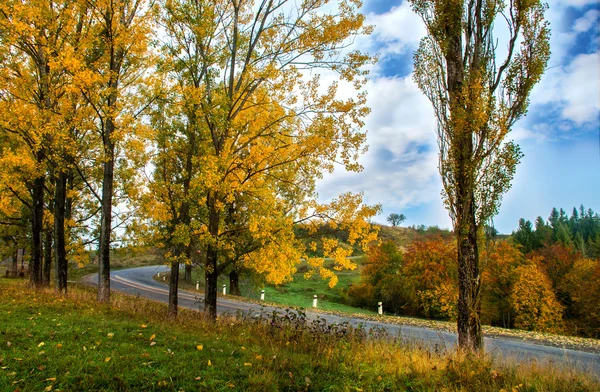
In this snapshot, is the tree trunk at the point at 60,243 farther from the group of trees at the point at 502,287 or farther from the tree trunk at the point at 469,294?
the group of trees at the point at 502,287

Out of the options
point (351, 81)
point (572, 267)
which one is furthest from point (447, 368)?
point (572, 267)

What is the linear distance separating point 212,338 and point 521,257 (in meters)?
44.1

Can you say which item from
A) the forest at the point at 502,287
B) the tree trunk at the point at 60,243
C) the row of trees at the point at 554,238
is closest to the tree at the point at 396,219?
the row of trees at the point at 554,238

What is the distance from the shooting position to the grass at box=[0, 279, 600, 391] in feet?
14.3

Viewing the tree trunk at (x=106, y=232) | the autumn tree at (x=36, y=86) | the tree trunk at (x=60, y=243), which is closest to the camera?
the autumn tree at (x=36, y=86)

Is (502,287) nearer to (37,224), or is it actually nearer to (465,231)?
(465,231)

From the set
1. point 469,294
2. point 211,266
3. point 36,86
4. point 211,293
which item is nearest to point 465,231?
point 469,294

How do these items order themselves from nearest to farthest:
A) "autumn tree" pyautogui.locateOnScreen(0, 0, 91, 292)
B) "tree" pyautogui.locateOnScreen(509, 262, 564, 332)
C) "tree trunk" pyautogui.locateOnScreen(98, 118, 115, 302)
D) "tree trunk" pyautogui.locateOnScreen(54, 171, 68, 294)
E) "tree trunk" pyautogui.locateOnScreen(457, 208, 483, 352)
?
"tree trunk" pyautogui.locateOnScreen(457, 208, 483, 352)
"autumn tree" pyautogui.locateOnScreen(0, 0, 91, 292)
"tree trunk" pyautogui.locateOnScreen(98, 118, 115, 302)
"tree trunk" pyautogui.locateOnScreen(54, 171, 68, 294)
"tree" pyautogui.locateOnScreen(509, 262, 564, 332)

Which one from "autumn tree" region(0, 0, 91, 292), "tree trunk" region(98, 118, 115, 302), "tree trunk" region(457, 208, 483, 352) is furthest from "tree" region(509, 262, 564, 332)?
"autumn tree" region(0, 0, 91, 292)

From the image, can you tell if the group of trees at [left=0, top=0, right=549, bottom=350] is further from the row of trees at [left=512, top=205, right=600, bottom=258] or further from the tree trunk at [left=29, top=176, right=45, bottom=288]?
the row of trees at [left=512, top=205, right=600, bottom=258]

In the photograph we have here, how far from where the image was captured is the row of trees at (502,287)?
3166 centimetres

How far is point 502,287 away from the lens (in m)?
36.7

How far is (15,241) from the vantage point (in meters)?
24.2

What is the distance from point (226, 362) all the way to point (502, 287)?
39001 mm
